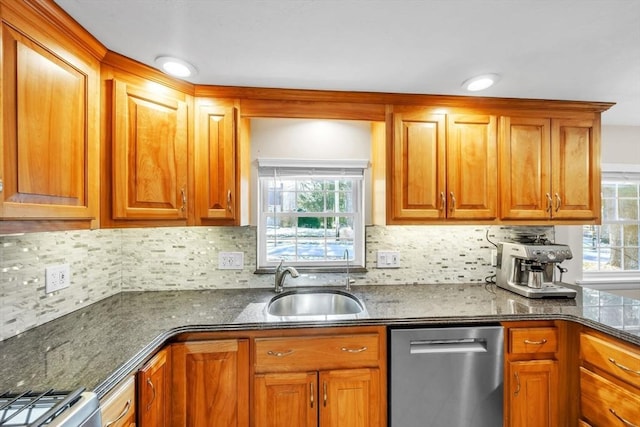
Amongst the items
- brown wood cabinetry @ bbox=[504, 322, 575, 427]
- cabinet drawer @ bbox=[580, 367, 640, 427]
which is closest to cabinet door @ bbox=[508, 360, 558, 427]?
brown wood cabinetry @ bbox=[504, 322, 575, 427]

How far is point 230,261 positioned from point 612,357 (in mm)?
2100

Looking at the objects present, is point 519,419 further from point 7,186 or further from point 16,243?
point 16,243

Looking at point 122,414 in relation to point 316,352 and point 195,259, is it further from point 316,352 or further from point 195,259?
point 195,259

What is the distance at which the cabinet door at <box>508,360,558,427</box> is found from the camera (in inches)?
57.8

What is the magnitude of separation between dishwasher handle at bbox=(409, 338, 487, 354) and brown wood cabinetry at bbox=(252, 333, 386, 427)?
207mm

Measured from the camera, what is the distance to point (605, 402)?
133cm

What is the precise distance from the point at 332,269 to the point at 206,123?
4.17 ft

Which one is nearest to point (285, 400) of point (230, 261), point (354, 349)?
point (354, 349)

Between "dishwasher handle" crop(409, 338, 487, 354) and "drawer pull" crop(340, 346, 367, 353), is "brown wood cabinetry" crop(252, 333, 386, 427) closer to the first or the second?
"drawer pull" crop(340, 346, 367, 353)

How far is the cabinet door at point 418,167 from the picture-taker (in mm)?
1792

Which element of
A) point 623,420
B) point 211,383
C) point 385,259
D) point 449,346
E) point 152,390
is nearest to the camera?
point 152,390

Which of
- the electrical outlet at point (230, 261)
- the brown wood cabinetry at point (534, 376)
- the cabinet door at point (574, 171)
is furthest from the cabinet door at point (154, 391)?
the cabinet door at point (574, 171)

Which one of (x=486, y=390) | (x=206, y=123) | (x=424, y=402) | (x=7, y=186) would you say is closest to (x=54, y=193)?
(x=7, y=186)

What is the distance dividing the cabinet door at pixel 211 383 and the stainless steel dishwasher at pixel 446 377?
0.74 meters
